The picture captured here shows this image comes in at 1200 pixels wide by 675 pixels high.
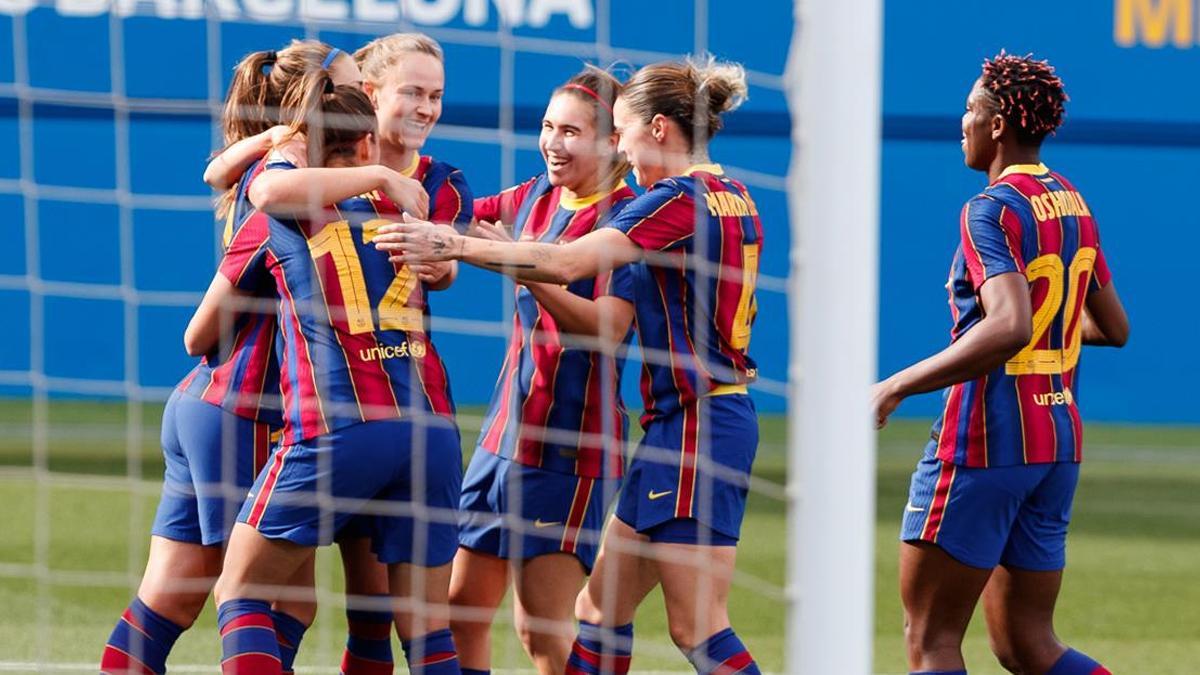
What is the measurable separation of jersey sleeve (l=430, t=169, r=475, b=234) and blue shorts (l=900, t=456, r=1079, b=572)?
1.12m

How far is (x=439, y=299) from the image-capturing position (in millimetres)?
11414

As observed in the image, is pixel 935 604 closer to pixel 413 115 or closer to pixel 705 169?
pixel 705 169

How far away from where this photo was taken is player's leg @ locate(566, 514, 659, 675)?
3986mm

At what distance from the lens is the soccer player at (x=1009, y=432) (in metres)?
3.93

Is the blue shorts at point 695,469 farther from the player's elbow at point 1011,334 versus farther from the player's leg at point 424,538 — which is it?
the player's elbow at point 1011,334

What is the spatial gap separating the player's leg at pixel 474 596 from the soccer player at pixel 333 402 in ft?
1.43

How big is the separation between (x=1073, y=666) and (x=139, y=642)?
78.2 inches

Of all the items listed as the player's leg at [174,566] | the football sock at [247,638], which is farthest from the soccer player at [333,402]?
the player's leg at [174,566]

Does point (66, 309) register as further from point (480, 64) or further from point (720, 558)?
point (720, 558)

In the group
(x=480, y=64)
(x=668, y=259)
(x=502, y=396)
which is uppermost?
(x=480, y=64)

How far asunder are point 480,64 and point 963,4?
3064 millimetres

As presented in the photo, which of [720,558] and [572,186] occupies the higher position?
[572,186]

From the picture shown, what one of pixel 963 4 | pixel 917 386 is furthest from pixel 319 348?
pixel 963 4

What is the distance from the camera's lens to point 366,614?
413 cm
